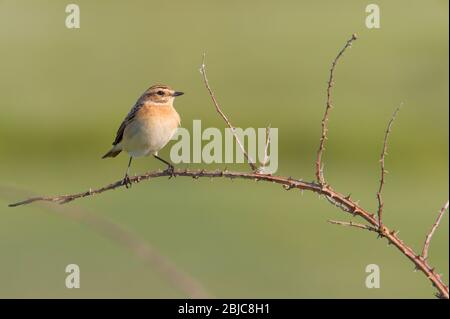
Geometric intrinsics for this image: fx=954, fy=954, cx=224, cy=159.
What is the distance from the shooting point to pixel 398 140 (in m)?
9.95

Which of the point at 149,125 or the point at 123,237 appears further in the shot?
the point at 149,125

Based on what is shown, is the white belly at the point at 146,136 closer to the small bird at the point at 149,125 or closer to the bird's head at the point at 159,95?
the small bird at the point at 149,125

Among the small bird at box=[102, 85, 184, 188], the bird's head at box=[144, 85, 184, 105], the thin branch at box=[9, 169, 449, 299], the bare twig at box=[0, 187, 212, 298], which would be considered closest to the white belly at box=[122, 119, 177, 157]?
the small bird at box=[102, 85, 184, 188]

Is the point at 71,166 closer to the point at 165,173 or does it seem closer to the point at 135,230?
the point at 135,230

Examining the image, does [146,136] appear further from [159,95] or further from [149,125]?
[159,95]

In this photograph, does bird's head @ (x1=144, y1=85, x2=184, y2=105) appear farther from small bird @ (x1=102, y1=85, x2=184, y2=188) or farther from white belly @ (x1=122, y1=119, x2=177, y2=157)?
white belly @ (x1=122, y1=119, x2=177, y2=157)

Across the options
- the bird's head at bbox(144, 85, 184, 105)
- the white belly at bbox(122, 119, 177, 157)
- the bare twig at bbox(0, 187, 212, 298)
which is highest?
the bird's head at bbox(144, 85, 184, 105)

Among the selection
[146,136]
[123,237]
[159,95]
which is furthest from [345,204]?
[159,95]

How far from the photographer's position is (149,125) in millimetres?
3826

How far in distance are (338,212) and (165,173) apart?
5853 mm

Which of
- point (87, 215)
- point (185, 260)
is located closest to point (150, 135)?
point (87, 215)

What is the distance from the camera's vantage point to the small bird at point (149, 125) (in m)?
3.82

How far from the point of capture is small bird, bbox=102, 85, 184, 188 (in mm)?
3822

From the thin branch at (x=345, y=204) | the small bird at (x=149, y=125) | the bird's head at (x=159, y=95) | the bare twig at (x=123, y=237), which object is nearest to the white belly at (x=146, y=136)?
the small bird at (x=149, y=125)
